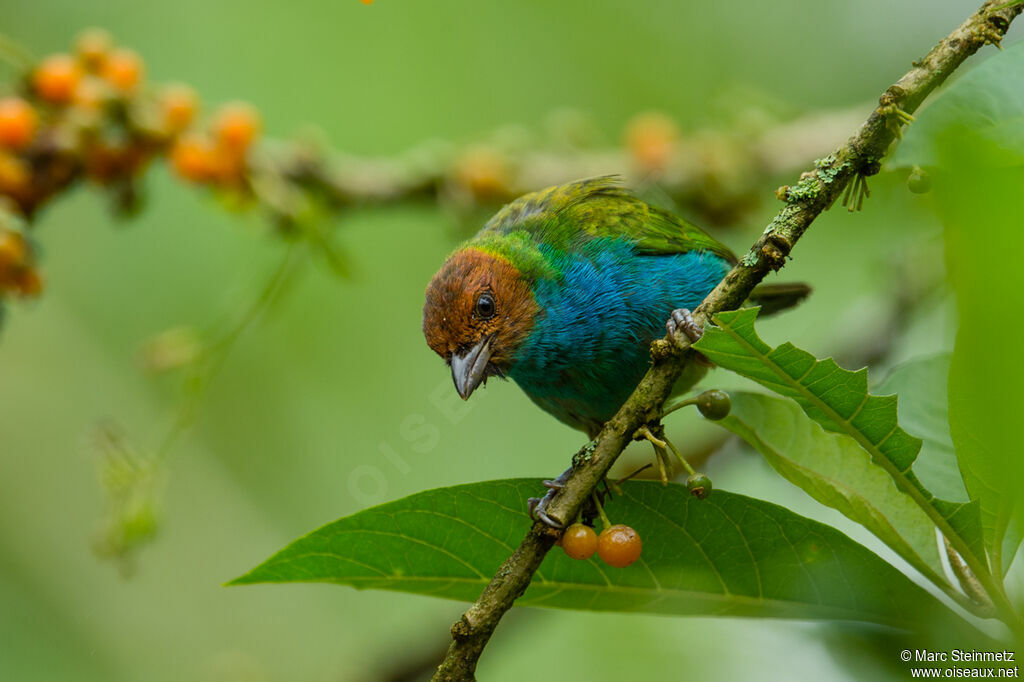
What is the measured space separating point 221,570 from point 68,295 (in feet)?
6.43

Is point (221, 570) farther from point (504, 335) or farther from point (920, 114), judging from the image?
point (920, 114)

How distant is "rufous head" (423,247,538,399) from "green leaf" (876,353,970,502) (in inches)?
46.3

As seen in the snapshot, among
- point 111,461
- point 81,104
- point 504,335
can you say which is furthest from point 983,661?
point 81,104

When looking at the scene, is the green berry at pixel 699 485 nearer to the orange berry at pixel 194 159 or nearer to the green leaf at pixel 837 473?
the green leaf at pixel 837 473

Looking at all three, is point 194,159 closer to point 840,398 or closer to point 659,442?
point 659,442

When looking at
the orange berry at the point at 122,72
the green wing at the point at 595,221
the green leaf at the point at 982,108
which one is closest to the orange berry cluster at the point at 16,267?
the orange berry at the point at 122,72

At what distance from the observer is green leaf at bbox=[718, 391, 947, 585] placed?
1923 millimetres

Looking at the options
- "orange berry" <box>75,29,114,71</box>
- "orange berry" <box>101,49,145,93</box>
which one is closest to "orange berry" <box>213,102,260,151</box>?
"orange berry" <box>101,49,145,93</box>

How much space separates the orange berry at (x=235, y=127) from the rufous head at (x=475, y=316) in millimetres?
942

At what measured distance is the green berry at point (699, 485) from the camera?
1.89 meters

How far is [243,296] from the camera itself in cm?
357

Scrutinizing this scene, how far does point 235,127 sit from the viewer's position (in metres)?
3.49

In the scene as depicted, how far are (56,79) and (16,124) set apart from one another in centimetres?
25

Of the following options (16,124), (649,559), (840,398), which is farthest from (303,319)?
(840,398)
